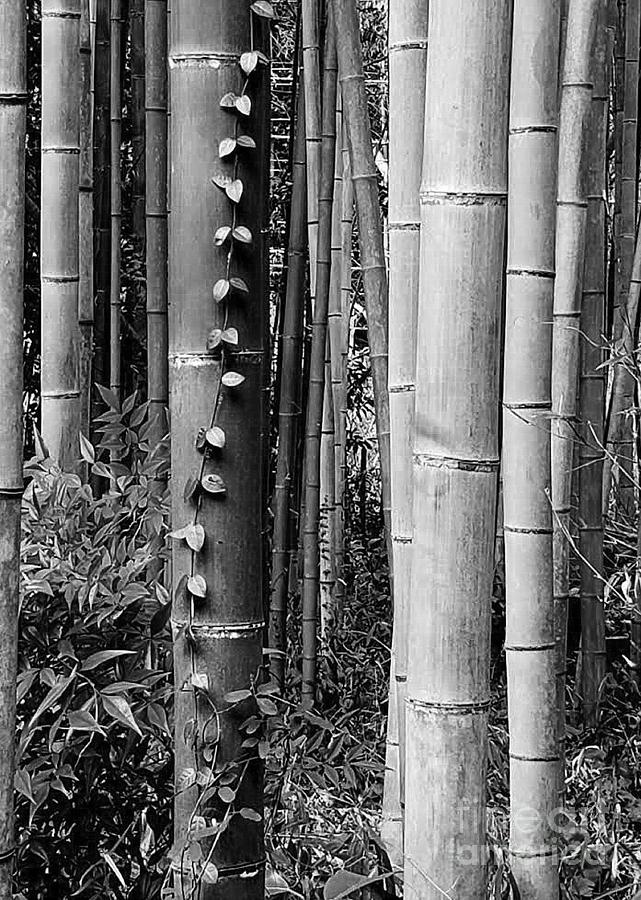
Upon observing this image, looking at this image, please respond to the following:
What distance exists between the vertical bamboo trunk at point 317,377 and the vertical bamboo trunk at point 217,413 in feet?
5.17

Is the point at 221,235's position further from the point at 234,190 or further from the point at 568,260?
the point at 568,260

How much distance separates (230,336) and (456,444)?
0.91ft

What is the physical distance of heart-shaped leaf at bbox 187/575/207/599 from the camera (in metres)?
1.09

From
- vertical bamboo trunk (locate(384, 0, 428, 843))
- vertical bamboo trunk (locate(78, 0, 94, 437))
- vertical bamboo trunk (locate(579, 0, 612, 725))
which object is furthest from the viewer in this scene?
vertical bamboo trunk (locate(579, 0, 612, 725))

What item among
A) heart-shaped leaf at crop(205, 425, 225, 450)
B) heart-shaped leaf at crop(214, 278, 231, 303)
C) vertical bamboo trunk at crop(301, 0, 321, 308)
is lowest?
heart-shaped leaf at crop(205, 425, 225, 450)

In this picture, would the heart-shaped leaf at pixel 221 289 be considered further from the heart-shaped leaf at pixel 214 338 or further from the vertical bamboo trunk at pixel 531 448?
the vertical bamboo trunk at pixel 531 448

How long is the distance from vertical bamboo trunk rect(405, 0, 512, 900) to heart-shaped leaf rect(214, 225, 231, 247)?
0.77 ft

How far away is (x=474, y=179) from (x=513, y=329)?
0.59 metres

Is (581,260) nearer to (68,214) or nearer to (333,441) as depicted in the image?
(68,214)

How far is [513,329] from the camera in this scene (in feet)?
4.67

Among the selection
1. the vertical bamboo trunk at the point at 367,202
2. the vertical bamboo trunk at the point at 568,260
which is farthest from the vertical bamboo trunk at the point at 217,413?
the vertical bamboo trunk at the point at 568,260

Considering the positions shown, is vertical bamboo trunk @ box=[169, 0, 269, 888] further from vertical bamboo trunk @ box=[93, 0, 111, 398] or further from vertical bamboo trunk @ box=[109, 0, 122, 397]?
vertical bamboo trunk @ box=[109, 0, 122, 397]

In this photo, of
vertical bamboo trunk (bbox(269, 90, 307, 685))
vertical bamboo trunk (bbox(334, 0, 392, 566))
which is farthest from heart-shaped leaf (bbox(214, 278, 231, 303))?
vertical bamboo trunk (bbox(269, 90, 307, 685))

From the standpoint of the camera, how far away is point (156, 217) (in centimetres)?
222
